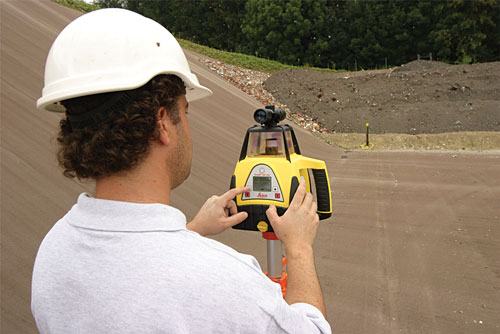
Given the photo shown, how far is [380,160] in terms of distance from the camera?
27.7ft

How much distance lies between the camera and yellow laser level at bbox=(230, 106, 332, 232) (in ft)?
4.93

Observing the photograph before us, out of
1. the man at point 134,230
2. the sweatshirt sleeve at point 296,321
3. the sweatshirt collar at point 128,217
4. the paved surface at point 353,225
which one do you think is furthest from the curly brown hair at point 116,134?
the paved surface at point 353,225

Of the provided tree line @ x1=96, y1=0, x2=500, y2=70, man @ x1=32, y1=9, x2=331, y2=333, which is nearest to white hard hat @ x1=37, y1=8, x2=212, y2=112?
man @ x1=32, y1=9, x2=331, y2=333

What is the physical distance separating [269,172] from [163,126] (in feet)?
2.06

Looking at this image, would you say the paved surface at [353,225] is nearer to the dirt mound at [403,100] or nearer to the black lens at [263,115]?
the black lens at [263,115]

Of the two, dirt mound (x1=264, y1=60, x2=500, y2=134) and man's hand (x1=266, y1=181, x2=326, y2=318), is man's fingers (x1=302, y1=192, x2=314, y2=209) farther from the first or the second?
dirt mound (x1=264, y1=60, x2=500, y2=134)

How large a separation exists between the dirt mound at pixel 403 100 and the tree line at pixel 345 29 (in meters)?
15.6

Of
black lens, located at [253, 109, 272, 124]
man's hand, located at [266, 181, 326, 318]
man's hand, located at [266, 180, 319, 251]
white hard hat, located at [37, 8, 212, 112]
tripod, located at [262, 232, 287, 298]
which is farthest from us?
tripod, located at [262, 232, 287, 298]

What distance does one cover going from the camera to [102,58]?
95 centimetres

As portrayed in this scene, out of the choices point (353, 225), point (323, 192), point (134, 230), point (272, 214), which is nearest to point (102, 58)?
point (134, 230)

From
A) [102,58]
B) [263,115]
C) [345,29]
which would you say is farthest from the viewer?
[345,29]

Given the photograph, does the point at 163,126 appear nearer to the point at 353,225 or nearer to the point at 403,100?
the point at 353,225

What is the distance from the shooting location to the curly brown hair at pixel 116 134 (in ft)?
3.08

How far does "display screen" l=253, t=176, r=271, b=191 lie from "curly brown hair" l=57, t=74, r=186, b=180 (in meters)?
0.63
